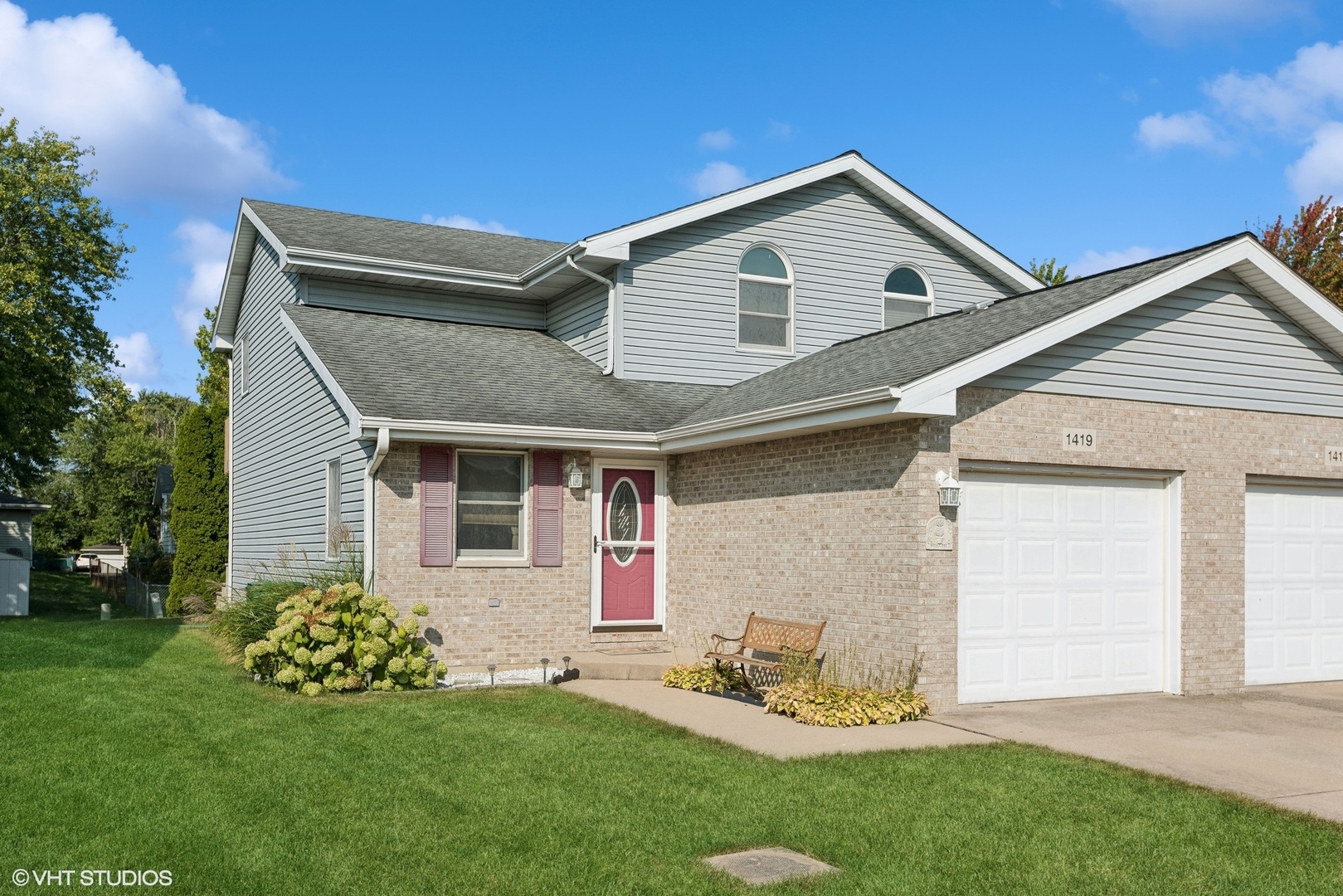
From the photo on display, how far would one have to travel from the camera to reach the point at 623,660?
43.6 ft

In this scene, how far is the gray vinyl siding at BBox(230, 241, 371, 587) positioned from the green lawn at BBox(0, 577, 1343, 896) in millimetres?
4841

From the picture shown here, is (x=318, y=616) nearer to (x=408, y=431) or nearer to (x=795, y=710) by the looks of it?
(x=408, y=431)

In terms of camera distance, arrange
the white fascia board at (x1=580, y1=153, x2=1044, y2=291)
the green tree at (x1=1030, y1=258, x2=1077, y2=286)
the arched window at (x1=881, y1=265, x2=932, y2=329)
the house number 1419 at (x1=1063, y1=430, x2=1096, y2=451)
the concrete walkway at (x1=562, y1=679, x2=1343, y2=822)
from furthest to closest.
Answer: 1. the green tree at (x1=1030, y1=258, x2=1077, y2=286)
2. the arched window at (x1=881, y1=265, x2=932, y2=329)
3. the white fascia board at (x1=580, y1=153, x2=1044, y2=291)
4. the house number 1419 at (x1=1063, y1=430, x2=1096, y2=451)
5. the concrete walkway at (x1=562, y1=679, x2=1343, y2=822)

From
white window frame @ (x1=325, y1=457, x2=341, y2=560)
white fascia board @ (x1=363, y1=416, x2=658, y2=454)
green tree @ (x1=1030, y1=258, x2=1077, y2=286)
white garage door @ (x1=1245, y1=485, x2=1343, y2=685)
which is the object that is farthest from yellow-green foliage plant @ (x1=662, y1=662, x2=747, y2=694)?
green tree @ (x1=1030, y1=258, x2=1077, y2=286)

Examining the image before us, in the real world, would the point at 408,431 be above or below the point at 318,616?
above

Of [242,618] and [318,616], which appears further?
[242,618]

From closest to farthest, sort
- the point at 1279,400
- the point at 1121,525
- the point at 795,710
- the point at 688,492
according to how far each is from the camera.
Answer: the point at 795,710 < the point at 1121,525 < the point at 1279,400 < the point at 688,492

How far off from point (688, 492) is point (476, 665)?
3.45 meters

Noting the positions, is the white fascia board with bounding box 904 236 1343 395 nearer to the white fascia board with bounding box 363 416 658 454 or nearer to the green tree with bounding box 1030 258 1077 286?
the white fascia board with bounding box 363 416 658 454

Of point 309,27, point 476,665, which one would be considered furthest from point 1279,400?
point 309,27

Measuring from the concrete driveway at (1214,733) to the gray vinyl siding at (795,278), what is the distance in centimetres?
721

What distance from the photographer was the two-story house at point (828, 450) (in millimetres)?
11234

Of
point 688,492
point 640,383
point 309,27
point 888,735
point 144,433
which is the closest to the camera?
point 888,735

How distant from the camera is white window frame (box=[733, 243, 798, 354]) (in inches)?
667
